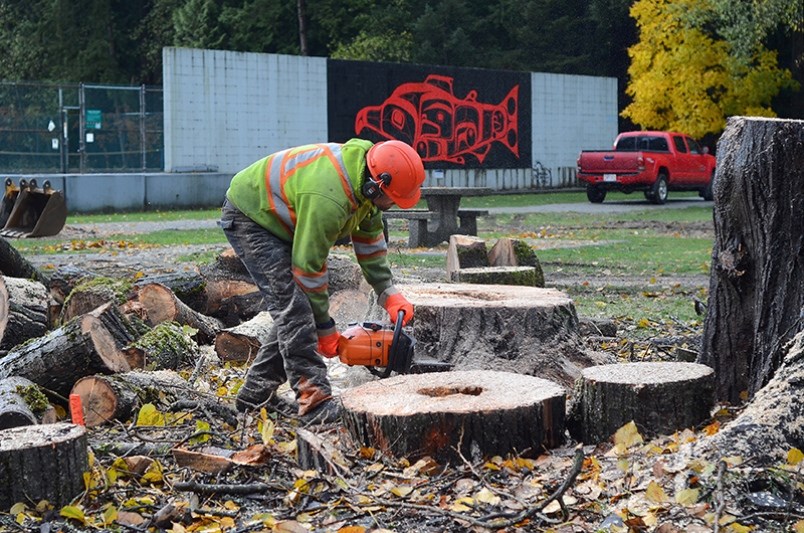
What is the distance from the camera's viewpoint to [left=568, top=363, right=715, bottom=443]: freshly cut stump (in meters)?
4.96

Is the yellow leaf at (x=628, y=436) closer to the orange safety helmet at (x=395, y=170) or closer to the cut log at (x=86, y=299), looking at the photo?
the orange safety helmet at (x=395, y=170)

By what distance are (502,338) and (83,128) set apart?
71.6ft

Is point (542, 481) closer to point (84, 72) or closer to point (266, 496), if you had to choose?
point (266, 496)

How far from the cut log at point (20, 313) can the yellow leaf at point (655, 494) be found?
177 inches

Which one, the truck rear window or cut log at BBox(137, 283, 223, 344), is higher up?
the truck rear window

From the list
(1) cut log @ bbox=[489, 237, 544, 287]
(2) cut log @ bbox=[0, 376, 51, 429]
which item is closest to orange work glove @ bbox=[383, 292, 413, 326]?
(2) cut log @ bbox=[0, 376, 51, 429]

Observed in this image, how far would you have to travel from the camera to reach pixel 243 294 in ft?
28.6

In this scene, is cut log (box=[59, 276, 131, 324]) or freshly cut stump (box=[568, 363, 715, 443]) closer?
freshly cut stump (box=[568, 363, 715, 443])

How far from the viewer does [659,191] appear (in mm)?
28703

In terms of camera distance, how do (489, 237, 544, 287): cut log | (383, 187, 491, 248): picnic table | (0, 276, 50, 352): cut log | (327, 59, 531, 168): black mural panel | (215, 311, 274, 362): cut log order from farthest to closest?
(327, 59, 531, 168): black mural panel < (383, 187, 491, 248): picnic table < (489, 237, 544, 287): cut log < (215, 311, 274, 362): cut log < (0, 276, 50, 352): cut log

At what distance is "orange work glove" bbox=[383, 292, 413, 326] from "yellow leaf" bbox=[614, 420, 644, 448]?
136cm

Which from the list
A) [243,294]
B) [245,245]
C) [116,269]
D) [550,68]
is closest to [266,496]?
[245,245]

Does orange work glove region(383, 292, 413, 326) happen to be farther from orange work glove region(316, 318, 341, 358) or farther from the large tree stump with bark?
the large tree stump with bark

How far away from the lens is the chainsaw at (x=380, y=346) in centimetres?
556
